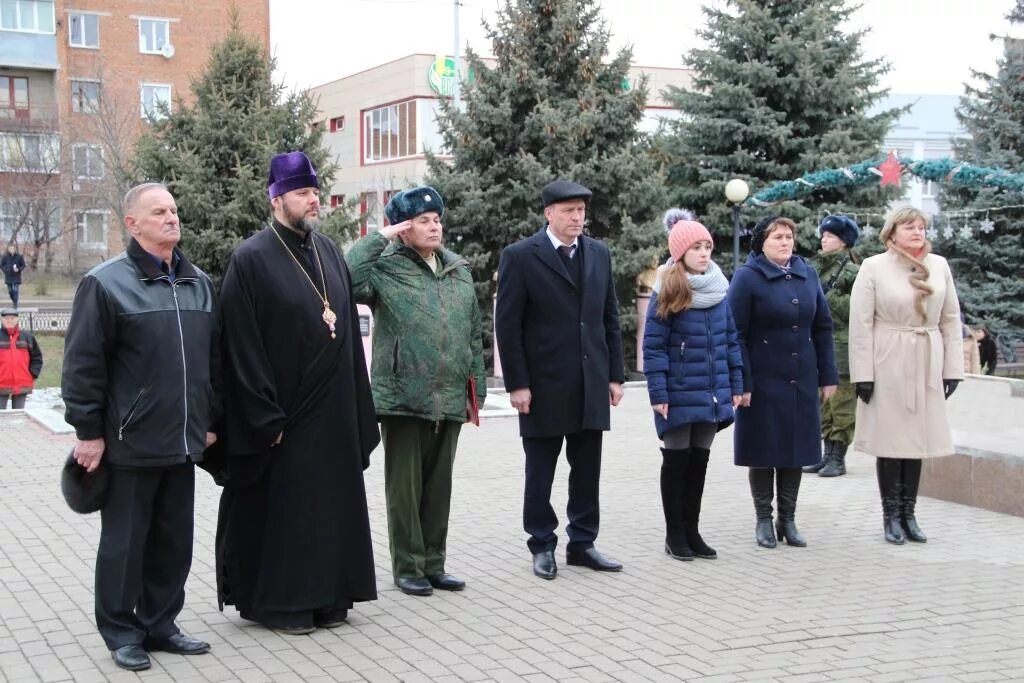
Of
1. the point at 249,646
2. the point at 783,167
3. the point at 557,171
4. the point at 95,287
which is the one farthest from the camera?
the point at 783,167

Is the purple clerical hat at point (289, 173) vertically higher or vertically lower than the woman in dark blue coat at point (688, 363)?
higher

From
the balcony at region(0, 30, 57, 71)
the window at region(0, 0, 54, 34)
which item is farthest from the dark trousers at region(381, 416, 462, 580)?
the window at region(0, 0, 54, 34)

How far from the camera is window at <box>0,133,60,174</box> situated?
4159 centimetres

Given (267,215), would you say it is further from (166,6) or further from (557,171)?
(166,6)

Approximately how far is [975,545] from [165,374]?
5.10m

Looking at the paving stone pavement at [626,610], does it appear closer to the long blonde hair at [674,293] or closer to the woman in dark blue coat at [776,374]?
the woman in dark blue coat at [776,374]

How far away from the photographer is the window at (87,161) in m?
39.3

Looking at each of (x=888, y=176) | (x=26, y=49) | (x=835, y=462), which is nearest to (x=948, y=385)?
(x=835, y=462)

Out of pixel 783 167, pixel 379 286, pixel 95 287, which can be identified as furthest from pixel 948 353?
pixel 783 167

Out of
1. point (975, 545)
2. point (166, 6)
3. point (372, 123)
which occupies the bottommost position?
point (975, 545)

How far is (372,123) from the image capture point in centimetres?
5309

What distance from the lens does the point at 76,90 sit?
51.3 m

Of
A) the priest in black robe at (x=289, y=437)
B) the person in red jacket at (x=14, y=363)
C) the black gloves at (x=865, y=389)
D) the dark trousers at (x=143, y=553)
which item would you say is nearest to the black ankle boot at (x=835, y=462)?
the black gloves at (x=865, y=389)

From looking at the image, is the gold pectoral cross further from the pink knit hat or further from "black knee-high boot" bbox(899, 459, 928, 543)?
"black knee-high boot" bbox(899, 459, 928, 543)
